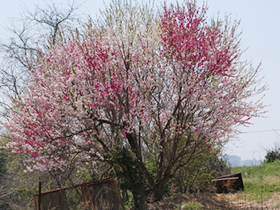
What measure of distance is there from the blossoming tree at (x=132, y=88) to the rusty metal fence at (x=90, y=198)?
797 millimetres

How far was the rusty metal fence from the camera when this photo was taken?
5.74m

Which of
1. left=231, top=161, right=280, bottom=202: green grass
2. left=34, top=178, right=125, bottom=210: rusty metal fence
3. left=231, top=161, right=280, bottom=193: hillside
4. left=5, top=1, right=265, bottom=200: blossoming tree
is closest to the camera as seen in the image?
left=34, top=178, right=125, bottom=210: rusty metal fence

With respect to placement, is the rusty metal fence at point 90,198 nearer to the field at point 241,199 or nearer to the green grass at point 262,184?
the field at point 241,199

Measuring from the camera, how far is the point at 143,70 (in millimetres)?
7516

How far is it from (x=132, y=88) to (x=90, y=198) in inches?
112

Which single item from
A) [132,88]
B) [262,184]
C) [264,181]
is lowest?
[262,184]

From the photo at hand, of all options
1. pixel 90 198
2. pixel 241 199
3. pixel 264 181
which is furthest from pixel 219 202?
pixel 90 198

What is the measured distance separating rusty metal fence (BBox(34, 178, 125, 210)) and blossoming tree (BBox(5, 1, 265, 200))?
0.80 m

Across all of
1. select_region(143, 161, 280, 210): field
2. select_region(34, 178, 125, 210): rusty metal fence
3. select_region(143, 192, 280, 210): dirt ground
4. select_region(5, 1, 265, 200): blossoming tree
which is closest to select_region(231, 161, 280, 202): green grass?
select_region(143, 161, 280, 210): field

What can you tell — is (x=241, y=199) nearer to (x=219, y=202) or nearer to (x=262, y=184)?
(x=219, y=202)

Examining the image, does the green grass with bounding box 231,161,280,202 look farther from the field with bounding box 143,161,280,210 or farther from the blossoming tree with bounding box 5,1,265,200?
the blossoming tree with bounding box 5,1,265,200

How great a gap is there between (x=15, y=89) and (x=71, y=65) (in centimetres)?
571

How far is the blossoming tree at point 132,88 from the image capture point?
7051 mm

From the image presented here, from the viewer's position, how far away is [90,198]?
235 inches
